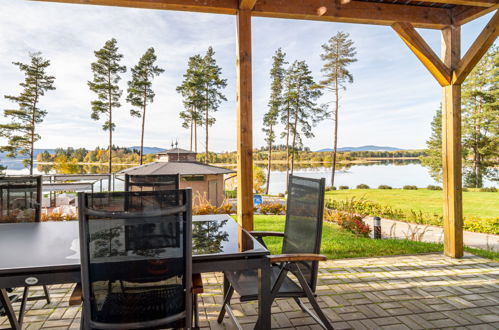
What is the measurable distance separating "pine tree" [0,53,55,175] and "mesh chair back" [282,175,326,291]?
9346mm

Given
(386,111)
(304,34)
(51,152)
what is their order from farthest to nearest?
(386,111), (304,34), (51,152)

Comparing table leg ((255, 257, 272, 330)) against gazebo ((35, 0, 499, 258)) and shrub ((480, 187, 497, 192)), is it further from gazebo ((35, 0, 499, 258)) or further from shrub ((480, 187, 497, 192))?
shrub ((480, 187, 497, 192))

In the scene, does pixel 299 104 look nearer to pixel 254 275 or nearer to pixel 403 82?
pixel 403 82

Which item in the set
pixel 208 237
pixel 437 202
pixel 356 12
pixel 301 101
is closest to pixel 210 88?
pixel 301 101

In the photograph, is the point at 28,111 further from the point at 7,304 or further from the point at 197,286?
the point at 197,286

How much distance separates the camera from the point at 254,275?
6.77ft

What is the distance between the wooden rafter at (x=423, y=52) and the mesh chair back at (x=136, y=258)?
11.5ft

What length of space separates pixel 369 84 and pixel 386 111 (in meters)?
2.54

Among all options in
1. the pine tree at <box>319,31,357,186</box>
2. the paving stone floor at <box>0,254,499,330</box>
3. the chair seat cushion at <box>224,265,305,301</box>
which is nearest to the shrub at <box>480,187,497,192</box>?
the pine tree at <box>319,31,357,186</box>

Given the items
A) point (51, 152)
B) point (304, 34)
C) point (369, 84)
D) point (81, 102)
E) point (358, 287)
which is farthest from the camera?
point (369, 84)

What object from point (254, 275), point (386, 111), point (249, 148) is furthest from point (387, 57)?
point (254, 275)

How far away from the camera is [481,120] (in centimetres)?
1817

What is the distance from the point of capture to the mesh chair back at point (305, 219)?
190cm

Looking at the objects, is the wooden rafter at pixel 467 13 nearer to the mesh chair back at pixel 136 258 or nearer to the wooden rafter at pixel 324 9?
the wooden rafter at pixel 324 9
